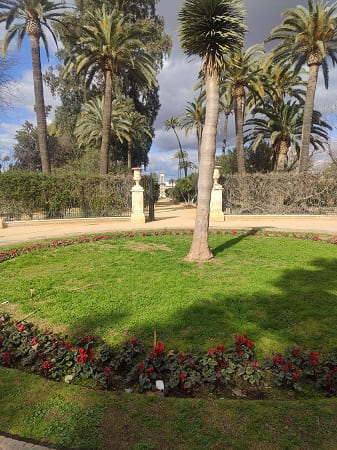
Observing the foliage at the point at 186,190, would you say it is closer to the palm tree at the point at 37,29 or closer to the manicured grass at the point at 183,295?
the palm tree at the point at 37,29

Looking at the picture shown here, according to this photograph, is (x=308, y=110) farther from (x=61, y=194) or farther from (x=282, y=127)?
(x=61, y=194)

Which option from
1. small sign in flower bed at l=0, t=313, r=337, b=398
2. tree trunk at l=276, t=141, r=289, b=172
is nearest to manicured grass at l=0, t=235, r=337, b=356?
small sign in flower bed at l=0, t=313, r=337, b=398

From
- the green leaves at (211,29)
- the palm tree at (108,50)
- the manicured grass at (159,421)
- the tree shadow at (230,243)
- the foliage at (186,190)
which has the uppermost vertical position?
the palm tree at (108,50)

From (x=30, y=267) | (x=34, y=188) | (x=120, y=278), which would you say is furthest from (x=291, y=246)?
(x=34, y=188)

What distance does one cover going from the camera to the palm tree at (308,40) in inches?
650

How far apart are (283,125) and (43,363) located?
2419 cm

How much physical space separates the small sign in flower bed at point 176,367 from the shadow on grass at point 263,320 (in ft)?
0.90

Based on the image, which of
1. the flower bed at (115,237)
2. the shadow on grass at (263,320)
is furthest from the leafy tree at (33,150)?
the shadow on grass at (263,320)

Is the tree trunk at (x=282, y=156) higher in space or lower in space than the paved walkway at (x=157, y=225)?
higher

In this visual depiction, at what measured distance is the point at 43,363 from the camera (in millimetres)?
2744

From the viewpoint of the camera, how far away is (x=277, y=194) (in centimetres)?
1686

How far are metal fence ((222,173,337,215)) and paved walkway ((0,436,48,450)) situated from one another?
50.7ft

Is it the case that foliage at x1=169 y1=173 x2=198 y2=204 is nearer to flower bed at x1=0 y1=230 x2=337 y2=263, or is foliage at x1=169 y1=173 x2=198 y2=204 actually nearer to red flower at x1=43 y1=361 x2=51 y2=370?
flower bed at x1=0 y1=230 x2=337 y2=263

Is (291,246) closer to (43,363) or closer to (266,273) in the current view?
(266,273)
